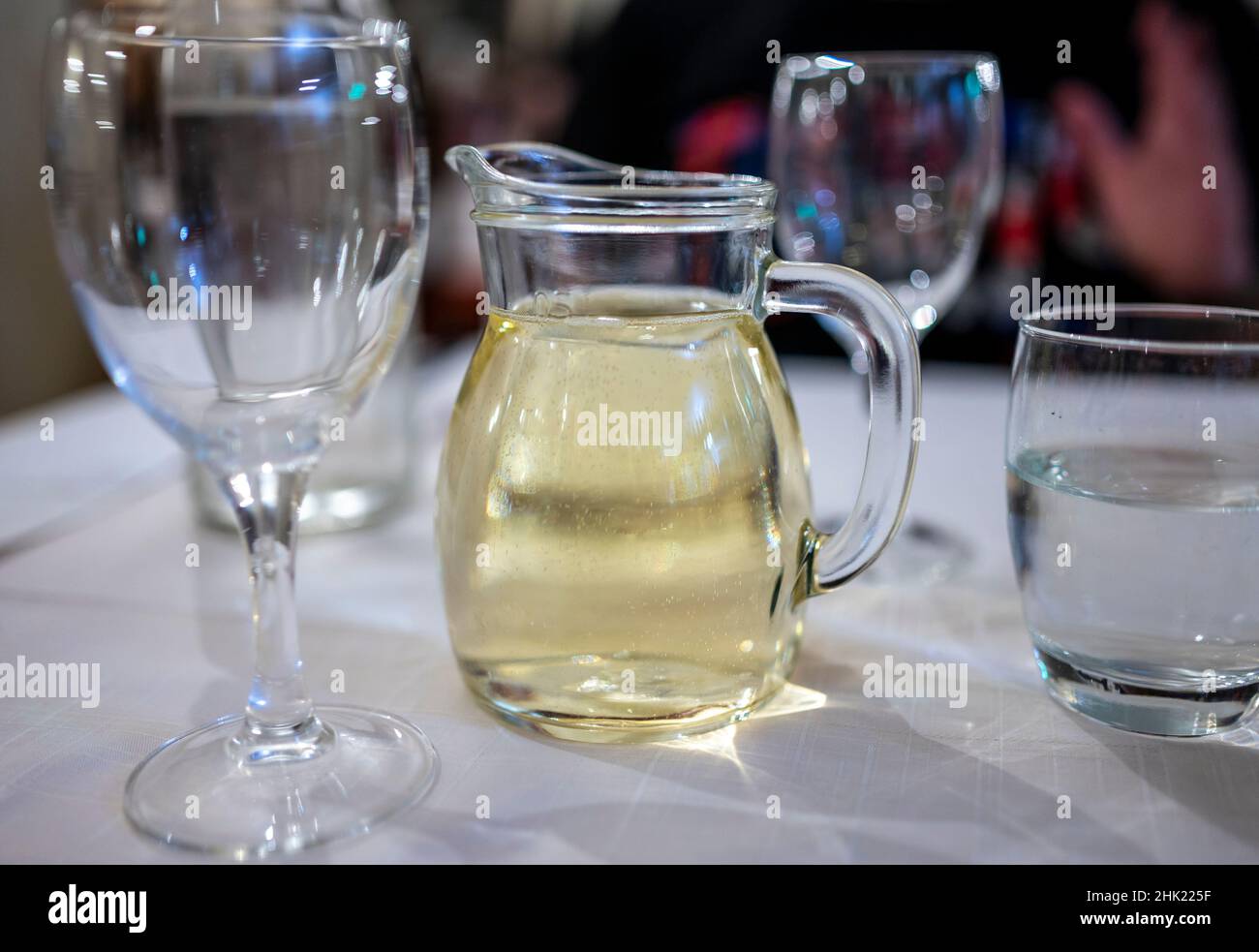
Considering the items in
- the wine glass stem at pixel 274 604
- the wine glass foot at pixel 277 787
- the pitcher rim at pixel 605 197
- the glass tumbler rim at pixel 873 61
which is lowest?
the wine glass foot at pixel 277 787

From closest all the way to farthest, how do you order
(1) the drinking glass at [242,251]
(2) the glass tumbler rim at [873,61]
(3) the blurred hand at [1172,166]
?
(1) the drinking glass at [242,251] → (2) the glass tumbler rim at [873,61] → (3) the blurred hand at [1172,166]

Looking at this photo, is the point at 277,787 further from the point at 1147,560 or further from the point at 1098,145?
the point at 1098,145

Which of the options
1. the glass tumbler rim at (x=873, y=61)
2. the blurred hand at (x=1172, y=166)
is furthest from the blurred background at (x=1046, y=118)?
the glass tumbler rim at (x=873, y=61)

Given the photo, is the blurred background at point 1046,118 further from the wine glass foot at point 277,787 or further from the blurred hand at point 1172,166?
the wine glass foot at point 277,787

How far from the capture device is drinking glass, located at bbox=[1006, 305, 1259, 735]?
1.26 ft

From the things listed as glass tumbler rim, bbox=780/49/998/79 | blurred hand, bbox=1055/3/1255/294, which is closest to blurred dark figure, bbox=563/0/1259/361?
blurred hand, bbox=1055/3/1255/294

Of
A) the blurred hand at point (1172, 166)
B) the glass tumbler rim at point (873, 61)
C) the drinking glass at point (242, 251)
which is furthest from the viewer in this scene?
the blurred hand at point (1172, 166)

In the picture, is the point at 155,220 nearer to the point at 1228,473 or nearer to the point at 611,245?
the point at 611,245

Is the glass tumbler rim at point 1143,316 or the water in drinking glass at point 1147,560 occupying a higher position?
the glass tumbler rim at point 1143,316

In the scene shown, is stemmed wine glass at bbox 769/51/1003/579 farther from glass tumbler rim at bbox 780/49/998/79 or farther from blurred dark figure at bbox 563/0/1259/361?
blurred dark figure at bbox 563/0/1259/361

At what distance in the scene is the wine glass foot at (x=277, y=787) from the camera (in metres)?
0.35

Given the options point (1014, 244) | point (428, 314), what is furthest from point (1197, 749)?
point (428, 314)

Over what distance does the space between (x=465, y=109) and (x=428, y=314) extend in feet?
1.78

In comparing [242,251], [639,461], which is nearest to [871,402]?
[639,461]
